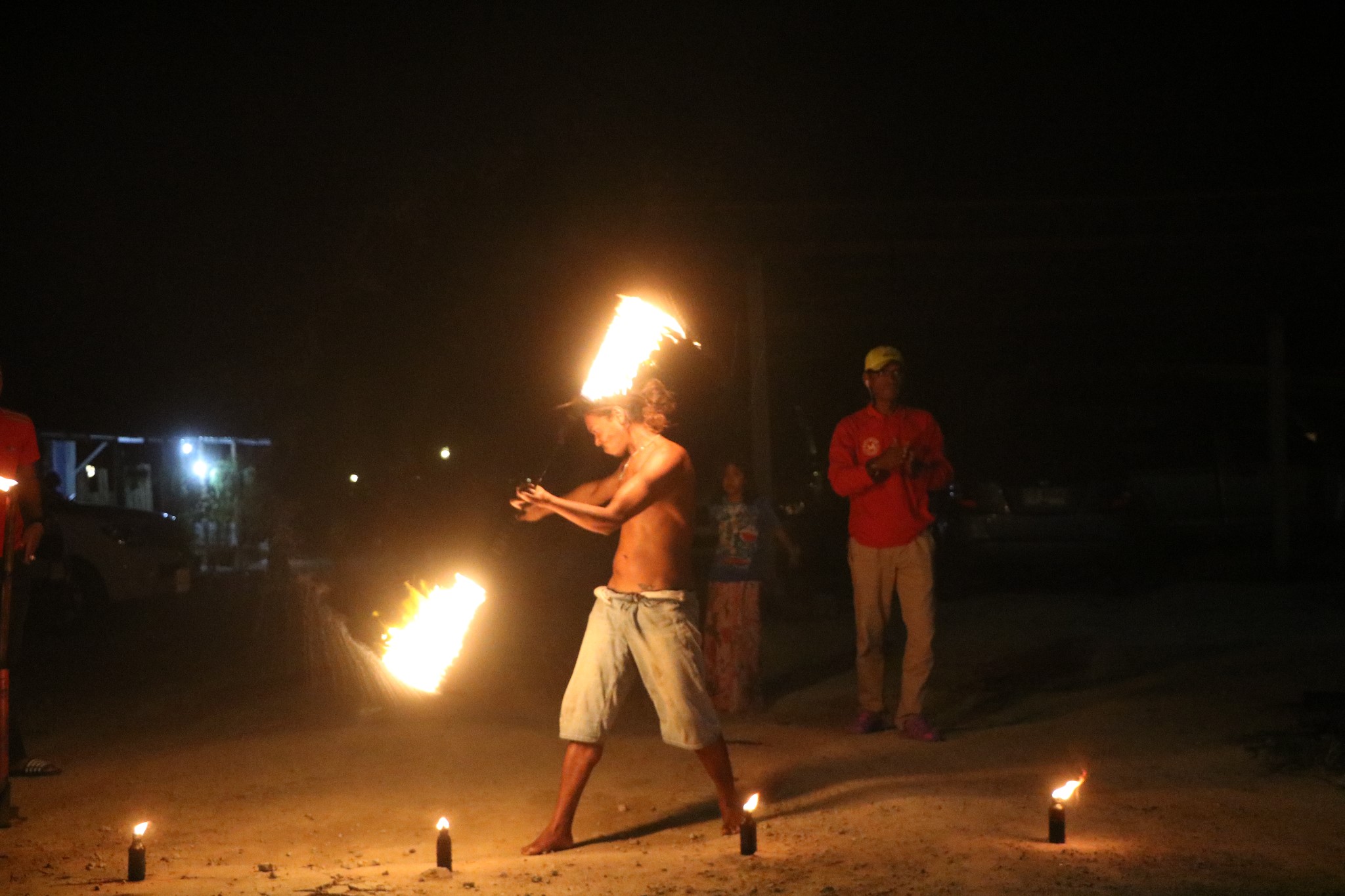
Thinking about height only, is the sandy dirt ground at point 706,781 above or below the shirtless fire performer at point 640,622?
below

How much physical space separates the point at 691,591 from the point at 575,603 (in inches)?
138

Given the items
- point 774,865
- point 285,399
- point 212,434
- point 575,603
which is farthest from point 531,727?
point 212,434

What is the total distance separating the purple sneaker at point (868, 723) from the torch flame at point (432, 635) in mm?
2372

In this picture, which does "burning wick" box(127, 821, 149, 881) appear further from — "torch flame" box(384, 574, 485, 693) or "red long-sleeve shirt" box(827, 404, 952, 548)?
"red long-sleeve shirt" box(827, 404, 952, 548)

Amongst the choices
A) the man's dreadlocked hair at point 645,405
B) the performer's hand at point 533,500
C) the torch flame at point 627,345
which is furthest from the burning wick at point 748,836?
the torch flame at point 627,345

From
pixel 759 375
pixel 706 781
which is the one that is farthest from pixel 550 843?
pixel 759 375

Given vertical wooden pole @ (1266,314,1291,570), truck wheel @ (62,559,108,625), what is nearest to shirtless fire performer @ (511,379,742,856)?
vertical wooden pole @ (1266,314,1291,570)

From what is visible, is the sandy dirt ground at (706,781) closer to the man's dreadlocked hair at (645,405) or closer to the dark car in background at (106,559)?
the man's dreadlocked hair at (645,405)

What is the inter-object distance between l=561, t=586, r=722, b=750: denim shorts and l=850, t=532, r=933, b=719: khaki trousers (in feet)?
7.13

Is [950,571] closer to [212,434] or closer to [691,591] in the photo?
[691,591]

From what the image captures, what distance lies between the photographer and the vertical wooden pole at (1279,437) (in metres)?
14.2

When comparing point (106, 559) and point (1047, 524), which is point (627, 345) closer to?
point (1047, 524)

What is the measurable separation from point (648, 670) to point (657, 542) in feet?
1.65

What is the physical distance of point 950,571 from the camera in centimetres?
1423
